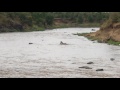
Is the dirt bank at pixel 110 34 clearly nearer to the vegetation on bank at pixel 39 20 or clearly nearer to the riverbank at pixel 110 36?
the riverbank at pixel 110 36

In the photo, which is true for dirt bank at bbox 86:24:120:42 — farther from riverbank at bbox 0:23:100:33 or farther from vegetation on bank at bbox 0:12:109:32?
vegetation on bank at bbox 0:12:109:32

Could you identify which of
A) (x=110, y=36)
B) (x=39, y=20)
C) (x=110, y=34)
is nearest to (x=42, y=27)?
(x=39, y=20)

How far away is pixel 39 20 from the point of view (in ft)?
202

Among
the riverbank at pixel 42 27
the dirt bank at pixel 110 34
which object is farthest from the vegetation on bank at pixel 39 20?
the dirt bank at pixel 110 34

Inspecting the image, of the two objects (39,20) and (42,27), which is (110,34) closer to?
(42,27)

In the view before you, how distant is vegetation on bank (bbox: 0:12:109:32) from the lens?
51.6 m

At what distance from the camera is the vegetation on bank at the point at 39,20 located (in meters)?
51.6
